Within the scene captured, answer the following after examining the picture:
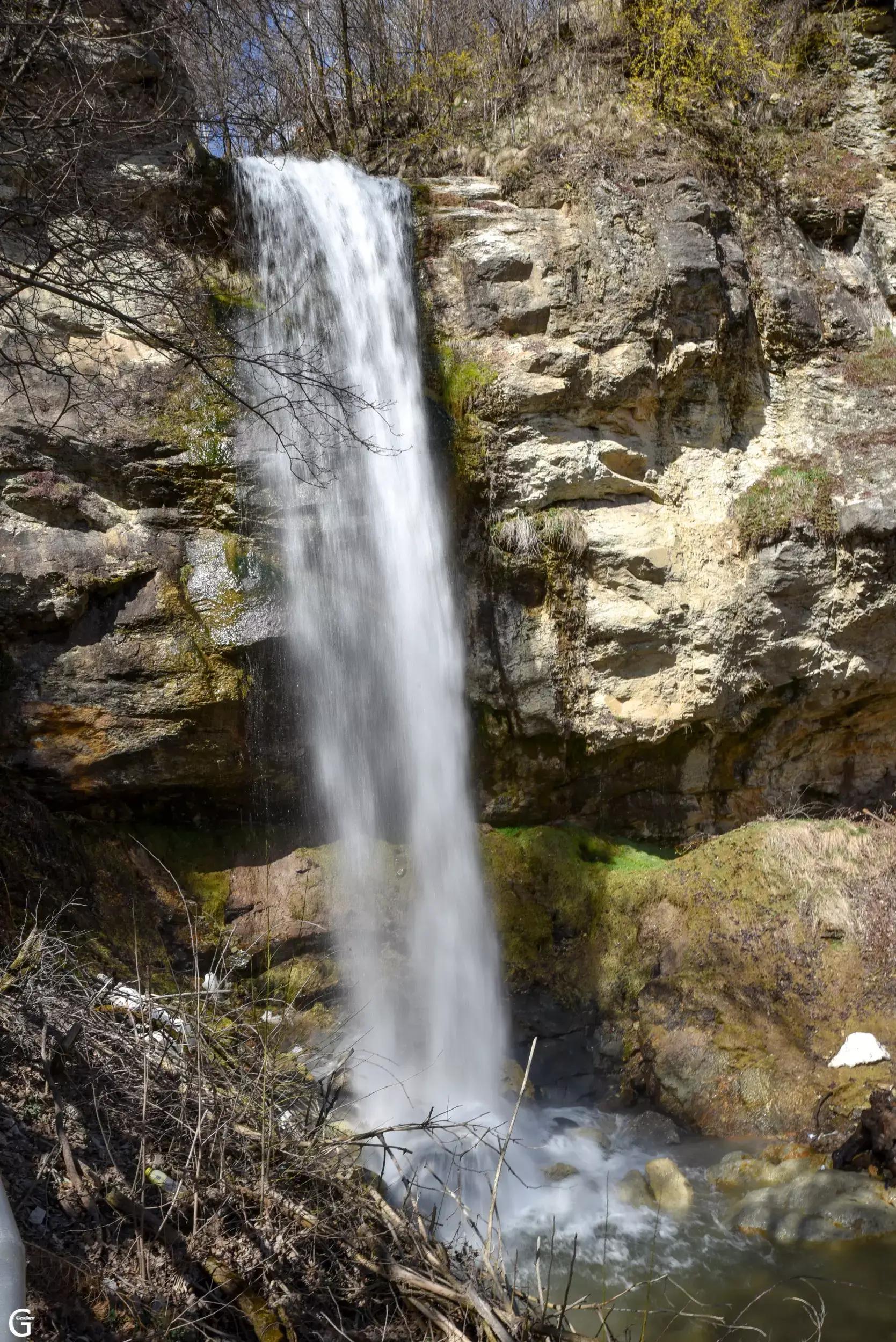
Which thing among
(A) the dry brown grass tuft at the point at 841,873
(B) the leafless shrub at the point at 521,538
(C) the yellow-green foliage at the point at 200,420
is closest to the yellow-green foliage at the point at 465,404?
(B) the leafless shrub at the point at 521,538

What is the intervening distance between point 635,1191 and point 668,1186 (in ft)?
0.62

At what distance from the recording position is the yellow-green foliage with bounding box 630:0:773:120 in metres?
8.84

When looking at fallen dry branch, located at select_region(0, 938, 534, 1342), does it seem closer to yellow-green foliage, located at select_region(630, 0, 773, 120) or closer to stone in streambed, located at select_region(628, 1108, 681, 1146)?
stone in streambed, located at select_region(628, 1108, 681, 1146)

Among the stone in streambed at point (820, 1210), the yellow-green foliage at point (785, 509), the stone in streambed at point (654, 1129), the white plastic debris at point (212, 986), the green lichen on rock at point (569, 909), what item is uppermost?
the yellow-green foliage at point (785, 509)

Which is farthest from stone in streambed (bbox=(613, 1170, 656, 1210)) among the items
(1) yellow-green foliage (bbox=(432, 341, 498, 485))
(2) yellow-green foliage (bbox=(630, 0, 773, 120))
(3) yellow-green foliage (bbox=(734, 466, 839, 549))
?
(2) yellow-green foliage (bbox=(630, 0, 773, 120))

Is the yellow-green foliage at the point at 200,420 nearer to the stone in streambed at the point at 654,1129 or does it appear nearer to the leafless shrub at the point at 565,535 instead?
the leafless shrub at the point at 565,535

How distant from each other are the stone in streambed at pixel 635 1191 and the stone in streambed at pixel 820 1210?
46 centimetres

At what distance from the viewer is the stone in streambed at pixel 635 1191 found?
504 cm

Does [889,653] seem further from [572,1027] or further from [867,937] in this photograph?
[572,1027]

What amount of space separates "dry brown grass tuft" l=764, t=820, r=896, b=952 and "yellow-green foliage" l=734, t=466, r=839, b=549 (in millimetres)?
2303

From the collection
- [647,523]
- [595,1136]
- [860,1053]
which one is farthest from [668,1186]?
[647,523]

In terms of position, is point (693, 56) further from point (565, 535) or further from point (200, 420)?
point (200, 420)

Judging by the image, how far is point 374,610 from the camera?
23.5 ft

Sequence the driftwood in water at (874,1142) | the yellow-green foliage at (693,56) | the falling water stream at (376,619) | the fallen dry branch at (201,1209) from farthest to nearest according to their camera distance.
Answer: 1. the yellow-green foliage at (693,56)
2. the falling water stream at (376,619)
3. the driftwood in water at (874,1142)
4. the fallen dry branch at (201,1209)
